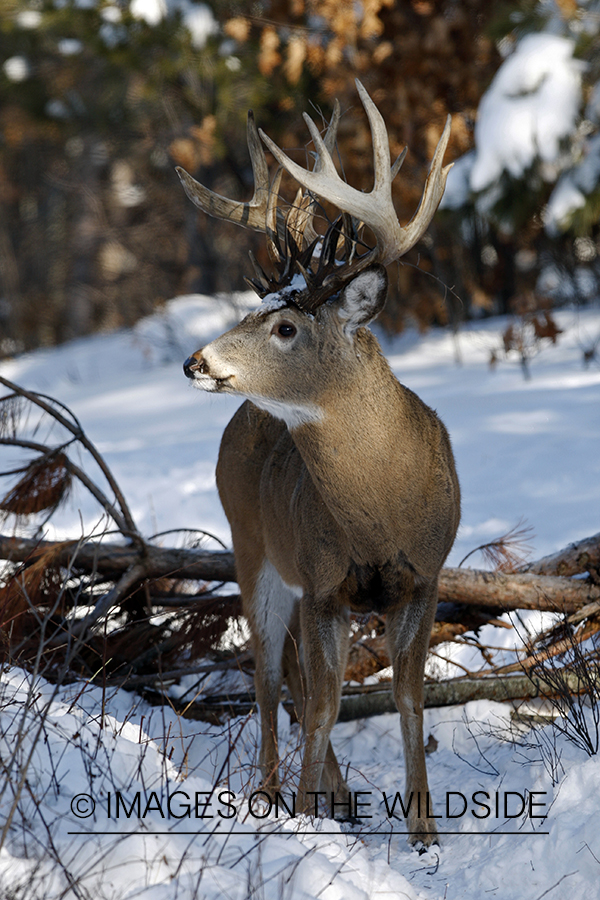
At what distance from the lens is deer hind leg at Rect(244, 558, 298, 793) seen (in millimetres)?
4176

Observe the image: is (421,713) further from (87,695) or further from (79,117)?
(79,117)

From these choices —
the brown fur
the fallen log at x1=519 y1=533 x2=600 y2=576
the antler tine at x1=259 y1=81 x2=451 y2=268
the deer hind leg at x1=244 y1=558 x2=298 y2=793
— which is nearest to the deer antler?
the antler tine at x1=259 y1=81 x2=451 y2=268

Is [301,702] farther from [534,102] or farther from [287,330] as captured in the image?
[534,102]

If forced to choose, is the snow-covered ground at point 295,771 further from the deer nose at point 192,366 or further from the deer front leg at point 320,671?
the deer nose at point 192,366

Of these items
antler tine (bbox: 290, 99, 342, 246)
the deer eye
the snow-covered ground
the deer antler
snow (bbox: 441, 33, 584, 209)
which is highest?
snow (bbox: 441, 33, 584, 209)

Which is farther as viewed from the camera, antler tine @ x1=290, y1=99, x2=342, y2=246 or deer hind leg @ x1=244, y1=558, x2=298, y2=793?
deer hind leg @ x1=244, y1=558, x2=298, y2=793

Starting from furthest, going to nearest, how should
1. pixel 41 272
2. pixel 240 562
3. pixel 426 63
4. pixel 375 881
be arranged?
1. pixel 41 272
2. pixel 426 63
3. pixel 240 562
4. pixel 375 881

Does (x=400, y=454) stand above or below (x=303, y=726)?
above

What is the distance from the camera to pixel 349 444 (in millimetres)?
3393

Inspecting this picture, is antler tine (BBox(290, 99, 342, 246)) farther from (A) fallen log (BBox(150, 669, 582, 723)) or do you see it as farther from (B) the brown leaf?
(A) fallen log (BBox(150, 669, 582, 723))

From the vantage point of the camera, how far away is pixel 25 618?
4.34 m

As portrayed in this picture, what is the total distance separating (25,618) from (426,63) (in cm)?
950

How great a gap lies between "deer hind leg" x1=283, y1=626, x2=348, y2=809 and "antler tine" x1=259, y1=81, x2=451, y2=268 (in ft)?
5.46

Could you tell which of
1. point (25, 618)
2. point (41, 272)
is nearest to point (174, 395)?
point (25, 618)
